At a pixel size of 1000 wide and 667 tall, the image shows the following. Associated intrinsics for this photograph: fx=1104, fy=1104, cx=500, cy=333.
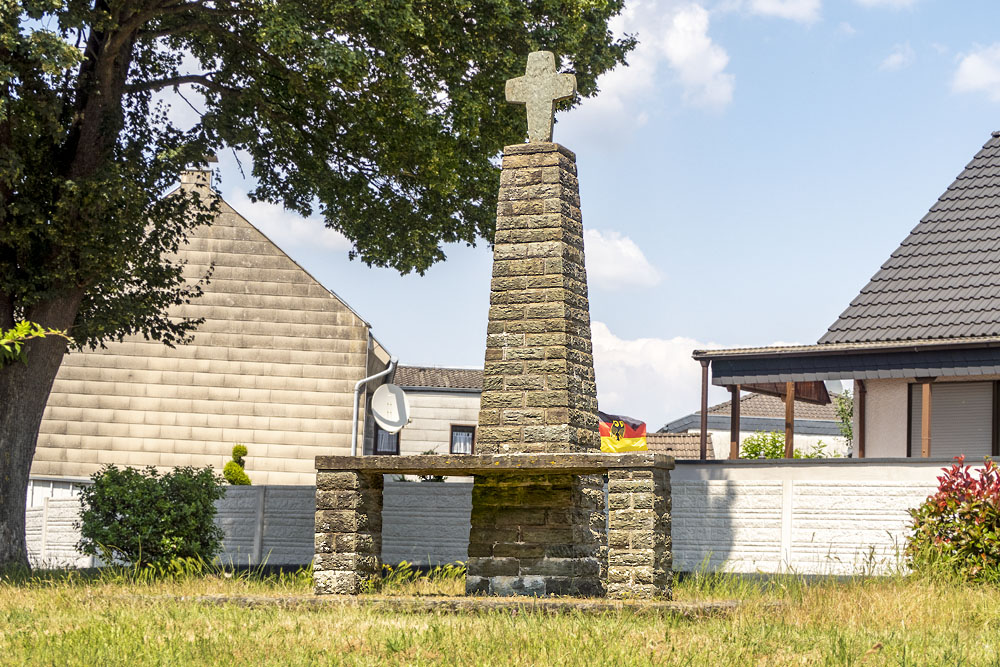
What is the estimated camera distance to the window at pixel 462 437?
32.7 m

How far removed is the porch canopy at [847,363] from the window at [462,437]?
13.1m

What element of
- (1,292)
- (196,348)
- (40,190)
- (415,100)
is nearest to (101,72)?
(40,190)

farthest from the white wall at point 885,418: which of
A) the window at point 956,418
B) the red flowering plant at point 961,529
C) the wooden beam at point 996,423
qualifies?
the red flowering plant at point 961,529

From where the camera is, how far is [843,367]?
19.5 metres

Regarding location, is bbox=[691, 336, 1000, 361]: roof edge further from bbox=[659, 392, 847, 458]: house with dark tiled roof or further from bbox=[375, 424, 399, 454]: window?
bbox=[659, 392, 847, 458]: house with dark tiled roof

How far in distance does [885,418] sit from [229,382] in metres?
14.9

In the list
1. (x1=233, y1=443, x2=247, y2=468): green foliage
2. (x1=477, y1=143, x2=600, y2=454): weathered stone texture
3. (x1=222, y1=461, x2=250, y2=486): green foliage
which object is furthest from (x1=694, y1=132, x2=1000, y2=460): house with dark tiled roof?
(x1=233, y1=443, x2=247, y2=468): green foliage

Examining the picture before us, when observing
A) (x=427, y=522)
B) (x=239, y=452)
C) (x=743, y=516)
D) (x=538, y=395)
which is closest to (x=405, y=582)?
(x=538, y=395)

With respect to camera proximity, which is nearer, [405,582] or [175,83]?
[405,582]

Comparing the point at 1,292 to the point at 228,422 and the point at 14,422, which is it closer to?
the point at 14,422

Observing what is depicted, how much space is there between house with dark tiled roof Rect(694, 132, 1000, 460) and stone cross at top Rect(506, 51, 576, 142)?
337 inches

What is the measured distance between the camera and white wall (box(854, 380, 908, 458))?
824 inches

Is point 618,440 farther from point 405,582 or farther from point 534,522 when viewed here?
point 534,522

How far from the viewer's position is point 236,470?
24156 millimetres
